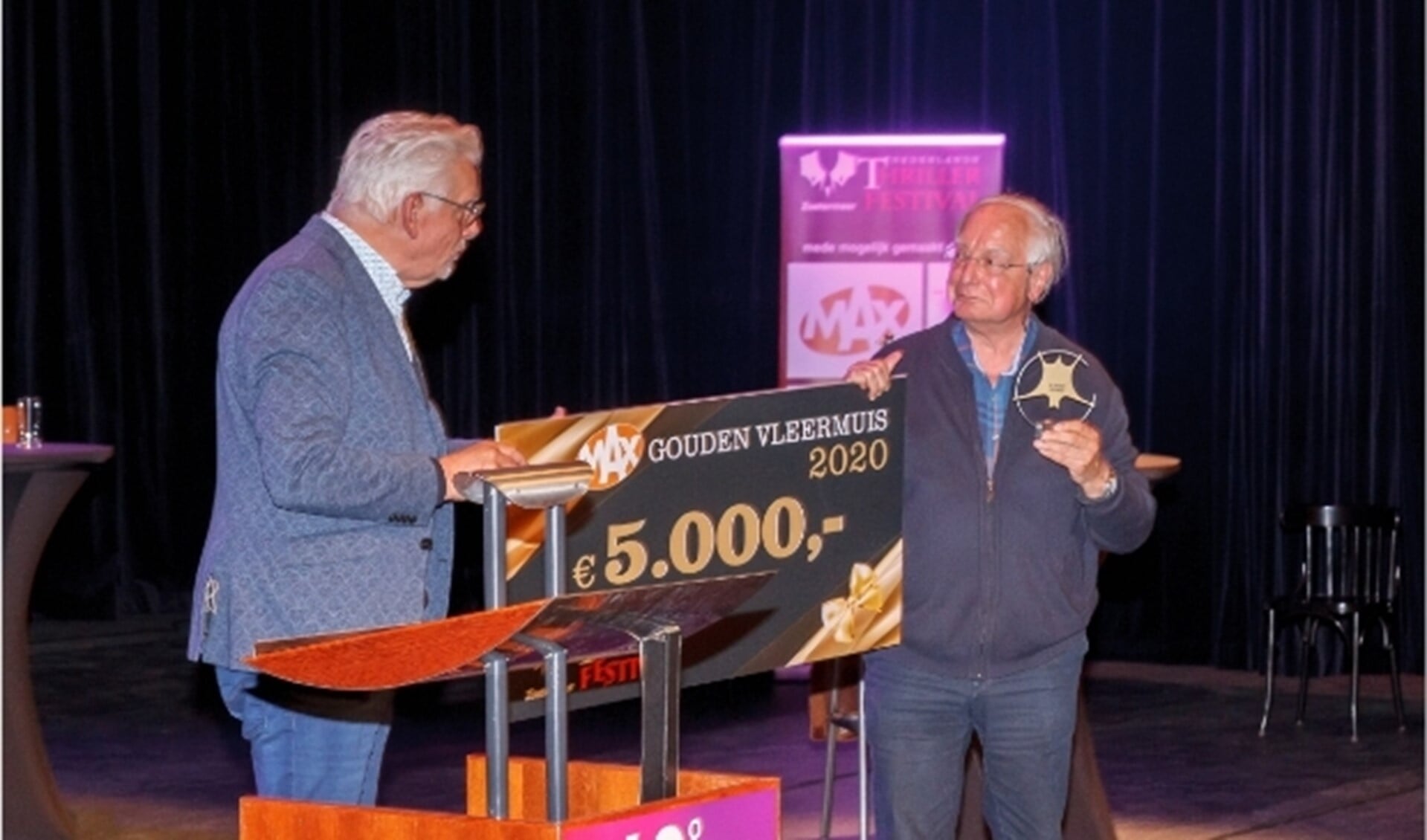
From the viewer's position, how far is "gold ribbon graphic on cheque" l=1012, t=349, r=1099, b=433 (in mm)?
3914

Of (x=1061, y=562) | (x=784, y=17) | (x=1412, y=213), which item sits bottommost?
(x=1061, y=562)

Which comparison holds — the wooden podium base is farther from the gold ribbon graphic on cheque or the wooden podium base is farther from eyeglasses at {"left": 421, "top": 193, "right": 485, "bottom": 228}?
the gold ribbon graphic on cheque

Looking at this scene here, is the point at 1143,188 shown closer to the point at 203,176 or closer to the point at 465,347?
the point at 465,347

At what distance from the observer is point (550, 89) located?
36.8 feet

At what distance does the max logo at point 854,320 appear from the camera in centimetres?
899

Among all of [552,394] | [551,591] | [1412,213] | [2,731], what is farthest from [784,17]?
[551,591]

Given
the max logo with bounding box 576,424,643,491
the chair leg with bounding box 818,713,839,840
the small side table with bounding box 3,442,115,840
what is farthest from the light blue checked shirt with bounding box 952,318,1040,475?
A: the small side table with bounding box 3,442,115,840

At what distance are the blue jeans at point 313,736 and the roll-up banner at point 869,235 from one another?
227 inches

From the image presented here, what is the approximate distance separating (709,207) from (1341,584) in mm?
3357

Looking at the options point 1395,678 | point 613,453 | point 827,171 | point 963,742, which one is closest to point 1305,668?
point 1395,678

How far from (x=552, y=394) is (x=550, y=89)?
145cm

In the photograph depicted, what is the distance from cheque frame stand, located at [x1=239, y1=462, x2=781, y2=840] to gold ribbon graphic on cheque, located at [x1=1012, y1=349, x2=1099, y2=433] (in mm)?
1380

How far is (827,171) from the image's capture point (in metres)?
9.14

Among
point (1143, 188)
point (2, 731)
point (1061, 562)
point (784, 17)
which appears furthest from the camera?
point (784, 17)
